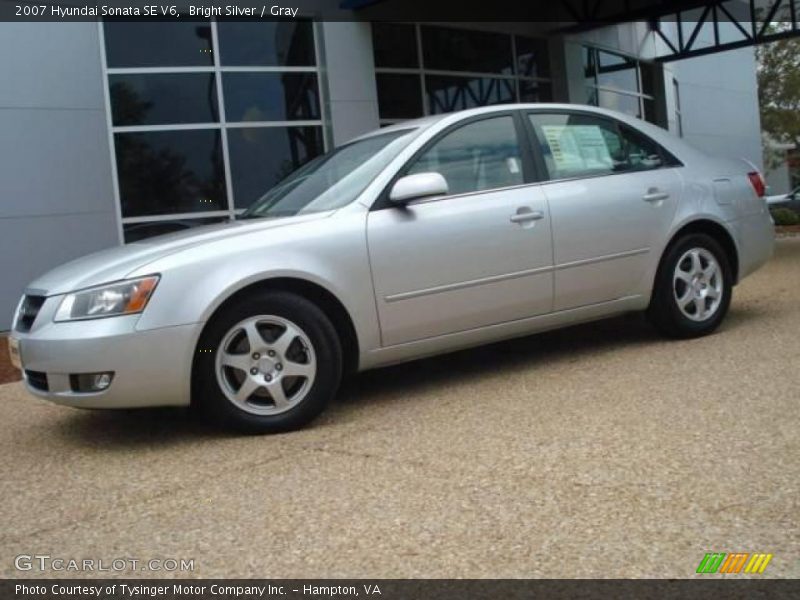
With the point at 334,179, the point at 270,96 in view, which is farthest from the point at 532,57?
the point at 334,179

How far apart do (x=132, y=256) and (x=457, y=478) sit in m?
1.96

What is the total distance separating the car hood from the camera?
161 inches

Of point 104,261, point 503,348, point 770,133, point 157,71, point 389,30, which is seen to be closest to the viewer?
point 104,261

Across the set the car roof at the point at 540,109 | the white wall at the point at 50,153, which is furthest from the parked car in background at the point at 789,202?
the car roof at the point at 540,109

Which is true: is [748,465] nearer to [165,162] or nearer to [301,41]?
[165,162]

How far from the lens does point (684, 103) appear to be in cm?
2095

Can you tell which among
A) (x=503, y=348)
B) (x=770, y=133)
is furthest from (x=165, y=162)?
(x=770, y=133)

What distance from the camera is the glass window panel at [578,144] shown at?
5312 mm

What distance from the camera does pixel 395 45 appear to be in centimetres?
1245

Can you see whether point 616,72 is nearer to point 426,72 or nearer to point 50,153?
point 426,72

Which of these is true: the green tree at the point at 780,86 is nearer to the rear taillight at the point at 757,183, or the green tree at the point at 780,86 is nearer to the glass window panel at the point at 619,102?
the glass window panel at the point at 619,102

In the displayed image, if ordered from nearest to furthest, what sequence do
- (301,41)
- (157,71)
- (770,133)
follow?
(157,71)
(301,41)
(770,133)

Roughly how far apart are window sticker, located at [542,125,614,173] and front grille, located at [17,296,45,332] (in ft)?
9.92

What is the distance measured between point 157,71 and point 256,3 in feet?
5.17
